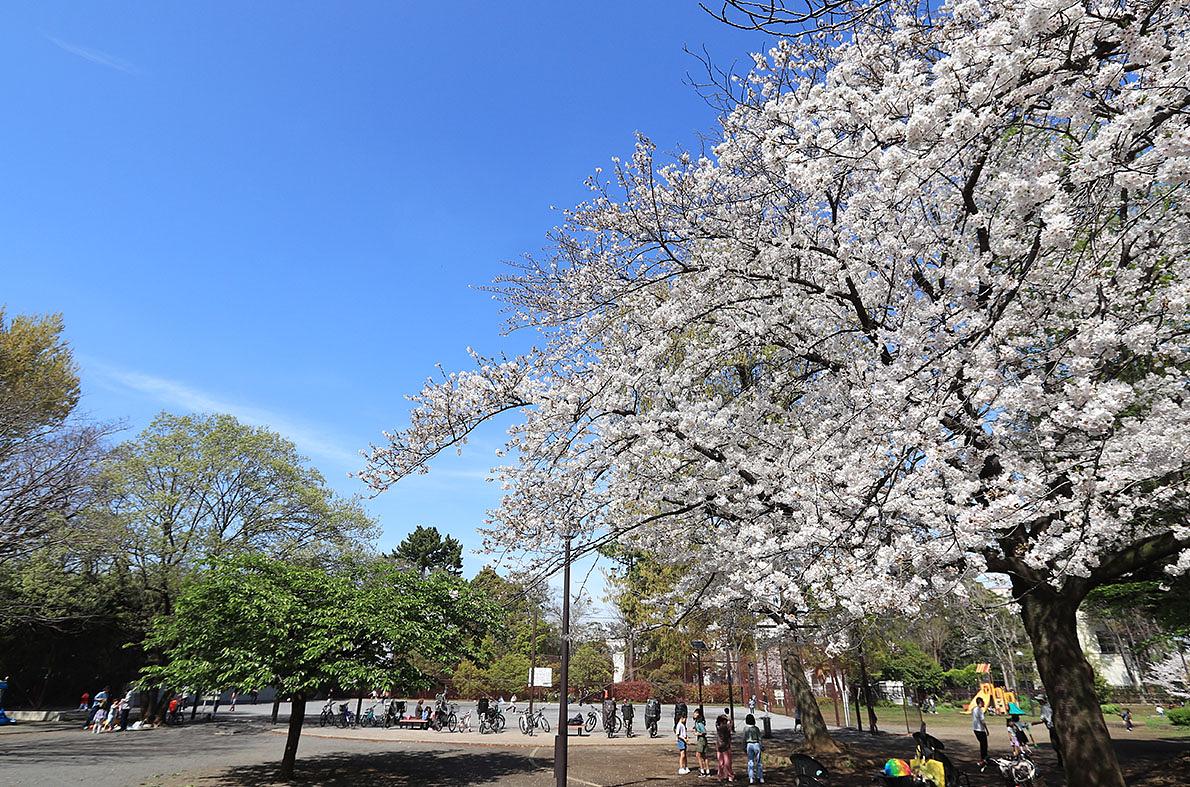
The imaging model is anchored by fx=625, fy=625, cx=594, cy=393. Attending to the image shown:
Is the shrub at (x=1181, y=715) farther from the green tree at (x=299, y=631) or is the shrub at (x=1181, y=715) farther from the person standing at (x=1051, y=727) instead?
the green tree at (x=299, y=631)

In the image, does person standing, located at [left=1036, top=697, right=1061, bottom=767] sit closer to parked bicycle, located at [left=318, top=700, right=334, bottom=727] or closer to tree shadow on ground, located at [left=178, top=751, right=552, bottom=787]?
tree shadow on ground, located at [left=178, top=751, right=552, bottom=787]

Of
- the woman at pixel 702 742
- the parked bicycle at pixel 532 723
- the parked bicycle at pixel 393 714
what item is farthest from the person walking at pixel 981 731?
the parked bicycle at pixel 393 714

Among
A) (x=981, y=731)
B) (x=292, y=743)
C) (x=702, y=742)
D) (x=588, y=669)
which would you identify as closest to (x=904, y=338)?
(x=702, y=742)

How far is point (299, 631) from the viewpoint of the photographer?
1321 centimetres

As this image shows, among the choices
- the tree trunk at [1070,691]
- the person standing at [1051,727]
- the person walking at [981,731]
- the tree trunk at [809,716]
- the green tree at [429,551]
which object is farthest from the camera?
the green tree at [429,551]

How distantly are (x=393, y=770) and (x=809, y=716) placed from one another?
10.9m

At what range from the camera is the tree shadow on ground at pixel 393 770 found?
44.8 feet

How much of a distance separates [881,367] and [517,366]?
4912mm

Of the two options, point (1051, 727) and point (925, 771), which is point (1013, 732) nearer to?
point (1051, 727)

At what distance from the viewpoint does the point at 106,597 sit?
2570 centimetres

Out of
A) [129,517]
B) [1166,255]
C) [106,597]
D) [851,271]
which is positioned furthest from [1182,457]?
[106,597]

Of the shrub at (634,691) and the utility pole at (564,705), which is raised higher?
the utility pole at (564,705)

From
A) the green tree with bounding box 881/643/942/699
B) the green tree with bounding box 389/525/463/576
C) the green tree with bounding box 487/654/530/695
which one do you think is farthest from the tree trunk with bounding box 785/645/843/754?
the green tree with bounding box 389/525/463/576

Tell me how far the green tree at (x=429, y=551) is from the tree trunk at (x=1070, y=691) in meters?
64.3
